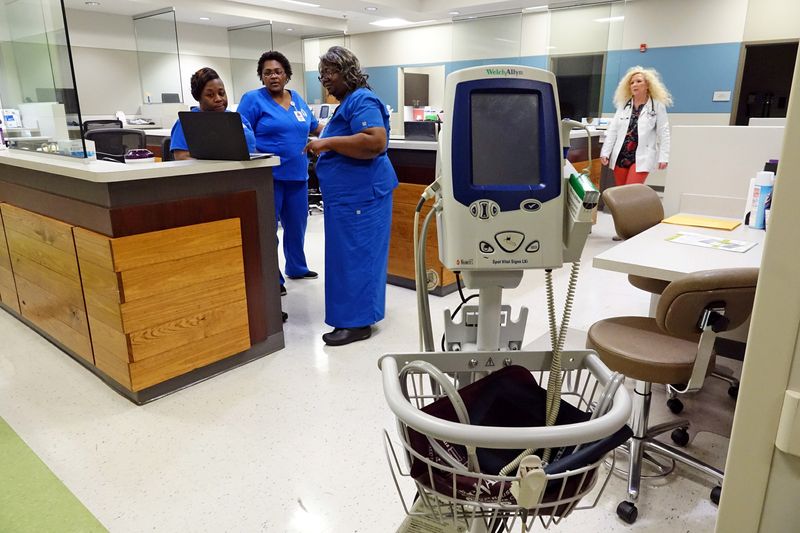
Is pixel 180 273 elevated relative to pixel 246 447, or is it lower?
elevated

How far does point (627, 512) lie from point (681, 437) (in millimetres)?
548

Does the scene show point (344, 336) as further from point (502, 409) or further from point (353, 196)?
point (502, 409)

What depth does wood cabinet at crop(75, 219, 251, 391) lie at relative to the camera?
7.32 feet

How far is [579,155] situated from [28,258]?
4.61 meters

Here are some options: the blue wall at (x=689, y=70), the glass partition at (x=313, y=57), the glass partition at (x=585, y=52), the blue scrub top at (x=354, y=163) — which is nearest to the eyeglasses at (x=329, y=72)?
the blue scrub top at (x=354, y=163)

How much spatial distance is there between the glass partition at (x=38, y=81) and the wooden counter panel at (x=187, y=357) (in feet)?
3.34

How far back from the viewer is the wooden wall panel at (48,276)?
8.26ft

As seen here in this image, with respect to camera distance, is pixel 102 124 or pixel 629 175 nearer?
pixel 629 175

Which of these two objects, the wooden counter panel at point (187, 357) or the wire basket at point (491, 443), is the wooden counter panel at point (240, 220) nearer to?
the wooden counter panel at point (187, 357)

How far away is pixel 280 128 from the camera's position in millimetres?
3430

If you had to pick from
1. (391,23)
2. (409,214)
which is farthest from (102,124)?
(391,23)

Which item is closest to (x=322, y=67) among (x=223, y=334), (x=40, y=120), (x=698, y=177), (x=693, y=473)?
(x=223, y=334)

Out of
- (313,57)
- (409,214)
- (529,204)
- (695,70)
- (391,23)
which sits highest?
(391,23)

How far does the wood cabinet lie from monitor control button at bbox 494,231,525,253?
1808mm
